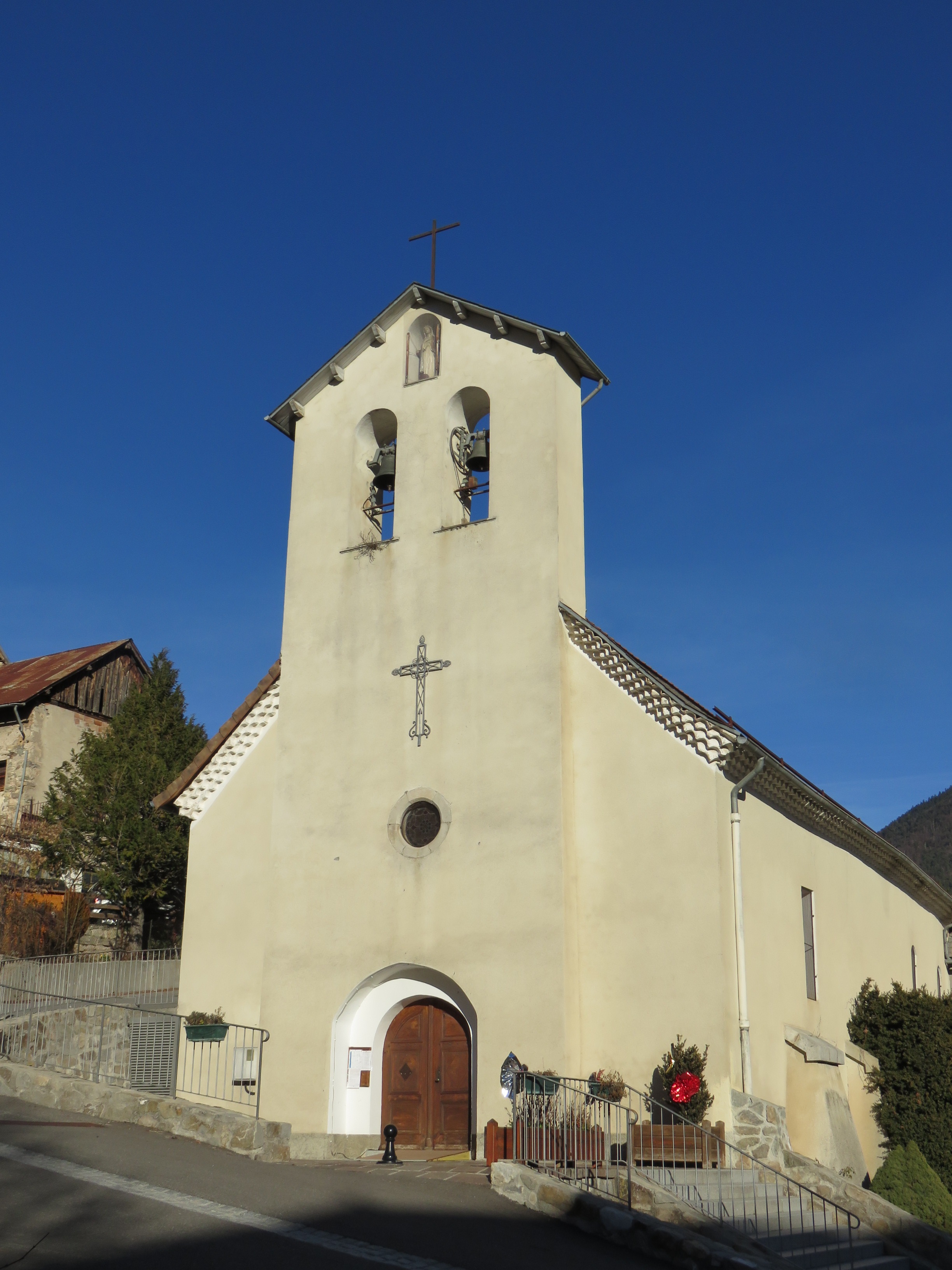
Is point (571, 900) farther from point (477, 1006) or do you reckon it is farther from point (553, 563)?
point (553, 563)

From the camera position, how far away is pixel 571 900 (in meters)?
15.2

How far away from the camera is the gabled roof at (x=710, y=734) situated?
14.8 m

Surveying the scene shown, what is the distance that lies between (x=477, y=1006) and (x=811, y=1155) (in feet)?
15.6

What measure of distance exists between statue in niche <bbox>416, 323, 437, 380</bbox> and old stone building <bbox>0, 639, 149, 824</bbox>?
22.3 m

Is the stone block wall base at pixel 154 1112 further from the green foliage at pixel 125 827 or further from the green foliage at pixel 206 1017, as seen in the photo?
the green foliage at pixel 125 827

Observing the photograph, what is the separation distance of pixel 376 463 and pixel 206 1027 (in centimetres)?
884

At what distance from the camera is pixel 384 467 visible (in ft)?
61.0

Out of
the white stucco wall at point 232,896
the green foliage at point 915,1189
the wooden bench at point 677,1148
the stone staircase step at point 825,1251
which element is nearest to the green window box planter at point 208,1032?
the white stucco wall at point 232,896

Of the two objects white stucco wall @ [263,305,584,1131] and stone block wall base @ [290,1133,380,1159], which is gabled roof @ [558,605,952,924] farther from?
stone block wall base @ [290,1133,380,1159]

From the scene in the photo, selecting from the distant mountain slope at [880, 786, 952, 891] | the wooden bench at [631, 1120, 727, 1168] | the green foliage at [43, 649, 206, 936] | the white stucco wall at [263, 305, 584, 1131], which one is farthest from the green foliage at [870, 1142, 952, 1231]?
the distant mountain slope at [880, 786, 952, 891]

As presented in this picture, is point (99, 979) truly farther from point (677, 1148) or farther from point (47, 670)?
point (47, 670)

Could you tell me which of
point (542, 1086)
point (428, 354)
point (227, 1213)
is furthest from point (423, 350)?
point (227, 1213)

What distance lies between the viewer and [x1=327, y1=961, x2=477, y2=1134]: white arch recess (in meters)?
15.7

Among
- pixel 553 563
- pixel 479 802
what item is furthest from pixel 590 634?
pixel 479 802
